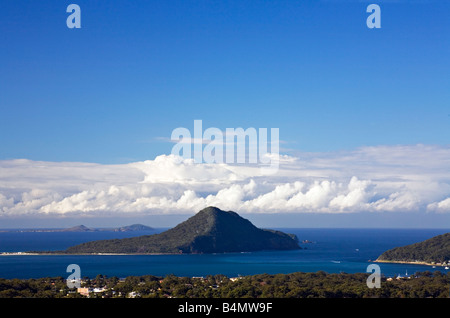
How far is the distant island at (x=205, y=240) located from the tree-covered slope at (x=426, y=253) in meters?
55.3

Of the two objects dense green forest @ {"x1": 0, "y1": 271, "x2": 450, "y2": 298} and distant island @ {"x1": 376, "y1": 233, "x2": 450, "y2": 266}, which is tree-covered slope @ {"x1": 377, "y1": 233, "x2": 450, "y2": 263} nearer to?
distant island @ {"x1": 376, "y1": 233, "x2": 450, "y2": 266}

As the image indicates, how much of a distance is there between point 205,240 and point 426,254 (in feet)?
219

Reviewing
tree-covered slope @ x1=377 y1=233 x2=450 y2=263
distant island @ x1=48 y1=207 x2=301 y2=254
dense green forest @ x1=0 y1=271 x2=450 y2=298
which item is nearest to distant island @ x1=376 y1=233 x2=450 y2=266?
tree-covered slope @ x1=377 y1=233 x2=450 y2=263

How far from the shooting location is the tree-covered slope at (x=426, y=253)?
11762 cm

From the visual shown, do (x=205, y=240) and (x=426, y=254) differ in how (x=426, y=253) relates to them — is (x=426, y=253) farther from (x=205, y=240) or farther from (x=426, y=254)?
(x=205, y=240)

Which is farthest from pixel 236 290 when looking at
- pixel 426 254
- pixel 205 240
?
pixel 205 240

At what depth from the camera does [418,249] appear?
406 feet

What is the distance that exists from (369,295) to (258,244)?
12666 centimetres

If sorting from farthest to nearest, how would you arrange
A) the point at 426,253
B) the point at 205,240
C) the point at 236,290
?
the point at 205,240 → the point at 426,253 → the point at 236,290

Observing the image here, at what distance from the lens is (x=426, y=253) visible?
399ft

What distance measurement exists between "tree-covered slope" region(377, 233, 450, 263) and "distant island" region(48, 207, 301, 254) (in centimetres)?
5533
